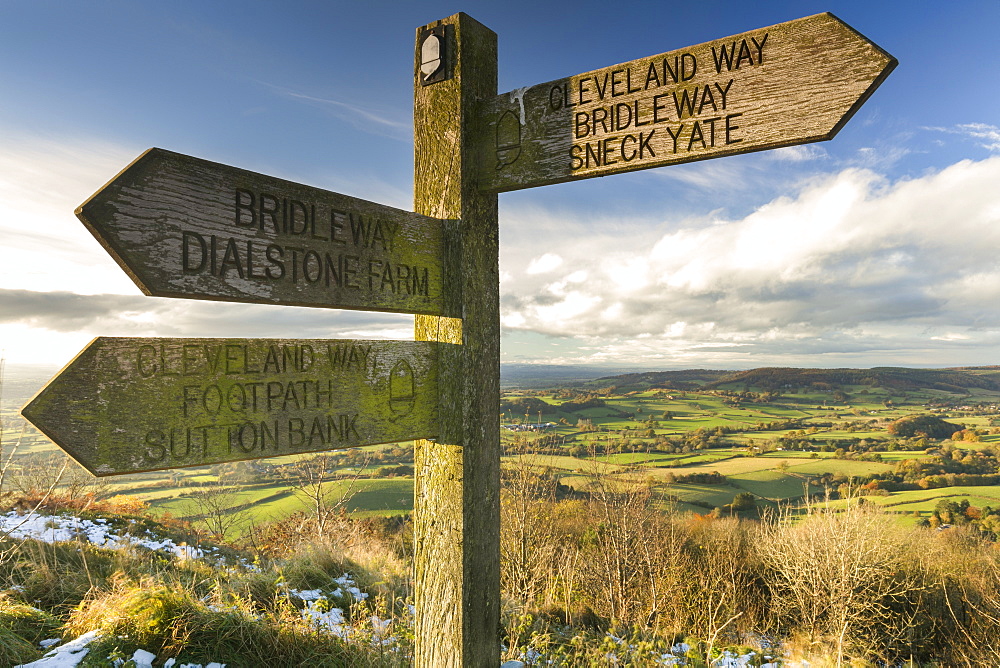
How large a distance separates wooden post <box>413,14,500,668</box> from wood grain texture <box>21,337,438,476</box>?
124 mm

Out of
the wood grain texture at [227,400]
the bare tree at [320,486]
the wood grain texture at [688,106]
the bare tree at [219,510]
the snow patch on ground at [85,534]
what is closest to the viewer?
the wood grain texture at [227,400]

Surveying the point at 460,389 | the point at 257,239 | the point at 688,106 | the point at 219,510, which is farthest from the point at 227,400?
the point at 219,510

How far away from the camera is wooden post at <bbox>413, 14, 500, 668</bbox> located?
1.87 m

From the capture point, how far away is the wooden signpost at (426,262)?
Result: 4.15 feet

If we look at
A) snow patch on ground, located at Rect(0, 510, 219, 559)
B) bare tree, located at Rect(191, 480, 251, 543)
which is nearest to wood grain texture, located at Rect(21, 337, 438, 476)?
snow patch on ground, located at Rect(0, 510, 219, 559)

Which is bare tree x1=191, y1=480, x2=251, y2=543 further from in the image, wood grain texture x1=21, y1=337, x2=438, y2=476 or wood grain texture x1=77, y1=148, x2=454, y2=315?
wood grain texture x1=77, y1=148, x2=454, y2=315

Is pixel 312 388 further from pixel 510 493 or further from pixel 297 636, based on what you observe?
pixel 510 493

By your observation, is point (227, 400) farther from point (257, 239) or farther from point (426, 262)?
point (426, 262)

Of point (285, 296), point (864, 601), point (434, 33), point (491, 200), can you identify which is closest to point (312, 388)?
point (285, 296)

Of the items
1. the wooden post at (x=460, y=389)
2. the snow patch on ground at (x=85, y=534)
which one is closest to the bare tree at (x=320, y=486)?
the snow patch on ground at (x=85, y=534)

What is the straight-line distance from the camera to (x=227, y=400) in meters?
1.41

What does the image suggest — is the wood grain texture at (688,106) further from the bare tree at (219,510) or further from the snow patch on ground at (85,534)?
the bare tree at (219,510)

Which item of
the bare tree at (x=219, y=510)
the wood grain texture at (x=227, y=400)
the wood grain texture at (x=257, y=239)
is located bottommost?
the bare tree at (x=219, y=510)

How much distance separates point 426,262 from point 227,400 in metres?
0.78
